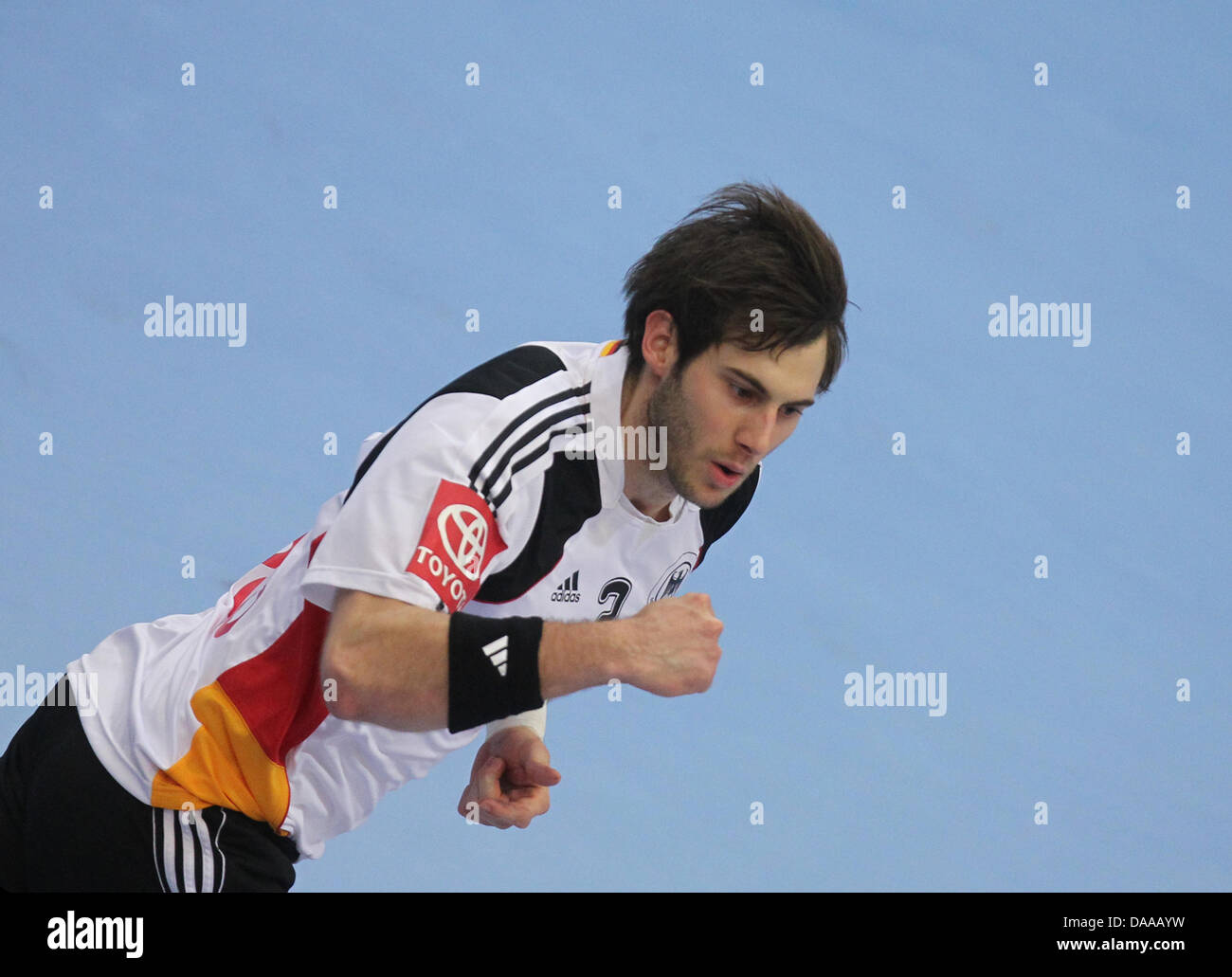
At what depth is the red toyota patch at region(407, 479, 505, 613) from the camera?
1.92 meters

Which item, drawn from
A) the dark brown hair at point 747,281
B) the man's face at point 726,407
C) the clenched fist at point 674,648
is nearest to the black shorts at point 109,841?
the clenched fist at point 674,648

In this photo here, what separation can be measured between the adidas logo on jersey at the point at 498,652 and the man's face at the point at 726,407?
2.27 feet

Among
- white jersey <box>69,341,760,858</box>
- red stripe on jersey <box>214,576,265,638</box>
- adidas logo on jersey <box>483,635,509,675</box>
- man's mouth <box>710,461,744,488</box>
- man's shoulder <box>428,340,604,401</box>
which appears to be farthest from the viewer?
man's mouth <box>710,461,744,488</box>

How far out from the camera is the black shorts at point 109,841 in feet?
7.30

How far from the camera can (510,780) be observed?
8.02ft

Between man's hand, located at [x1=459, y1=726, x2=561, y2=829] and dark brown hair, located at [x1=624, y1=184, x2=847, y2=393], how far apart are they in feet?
2.51

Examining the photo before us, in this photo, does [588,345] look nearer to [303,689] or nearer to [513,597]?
[513,597]

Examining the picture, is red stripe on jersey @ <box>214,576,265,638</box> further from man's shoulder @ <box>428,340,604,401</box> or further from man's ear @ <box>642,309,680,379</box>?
man's ear @ <box>642,309,680,379</box>

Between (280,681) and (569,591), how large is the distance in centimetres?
57

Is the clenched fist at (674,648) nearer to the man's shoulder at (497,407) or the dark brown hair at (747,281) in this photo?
the man's shoulder at (497,407)

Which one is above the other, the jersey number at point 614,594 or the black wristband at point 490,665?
the jersey number at point 614,594

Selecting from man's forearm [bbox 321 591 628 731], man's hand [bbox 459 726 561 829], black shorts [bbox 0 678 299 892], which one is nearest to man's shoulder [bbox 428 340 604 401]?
man's forearm [bbox 321 591 628 731]

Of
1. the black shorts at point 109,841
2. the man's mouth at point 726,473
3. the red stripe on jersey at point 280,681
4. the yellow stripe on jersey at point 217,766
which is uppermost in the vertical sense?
the man's mouth at point 726,473
